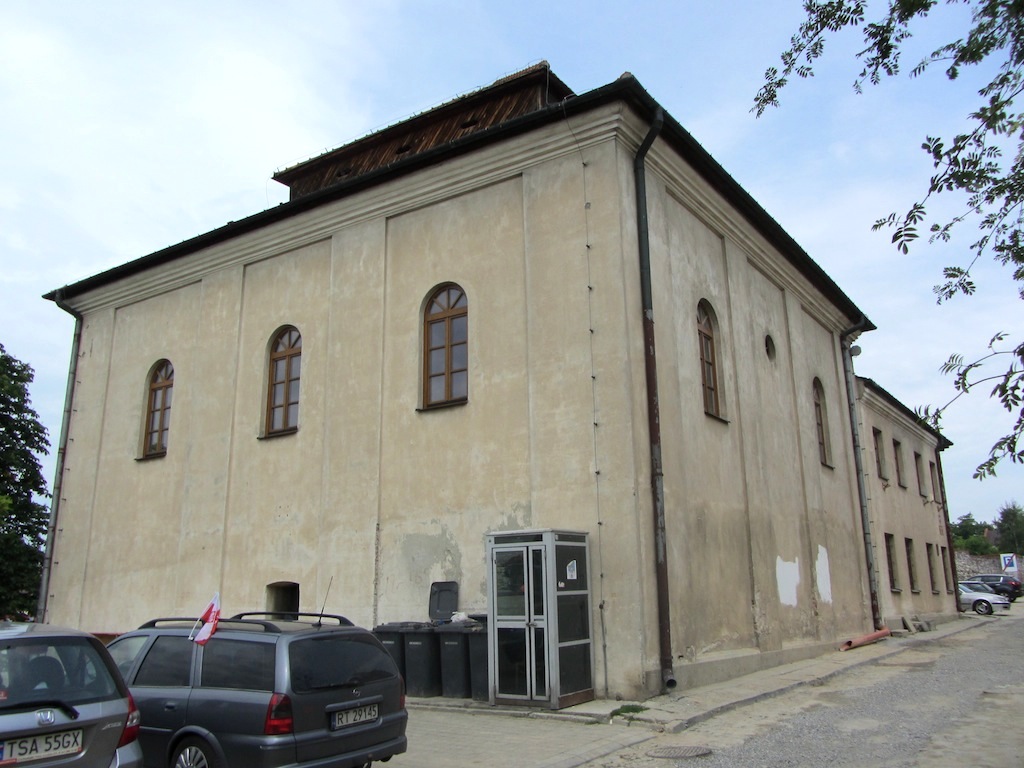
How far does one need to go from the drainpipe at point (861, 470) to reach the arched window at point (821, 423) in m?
1.88

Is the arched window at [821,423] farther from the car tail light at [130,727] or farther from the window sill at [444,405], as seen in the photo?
the car tail light at [130,727]

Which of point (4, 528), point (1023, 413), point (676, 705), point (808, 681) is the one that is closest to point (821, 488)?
point (808, 681)

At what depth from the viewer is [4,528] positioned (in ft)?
74.9

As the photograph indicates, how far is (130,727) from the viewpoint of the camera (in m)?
5.32

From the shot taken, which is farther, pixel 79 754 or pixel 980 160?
pixel 980 160

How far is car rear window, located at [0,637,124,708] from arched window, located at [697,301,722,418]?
10186 millimetres

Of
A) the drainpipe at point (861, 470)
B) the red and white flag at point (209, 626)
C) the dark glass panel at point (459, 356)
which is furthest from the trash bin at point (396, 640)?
the drainpipe at point (861, 470)

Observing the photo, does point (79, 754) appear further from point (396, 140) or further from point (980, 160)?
point (396, 140)

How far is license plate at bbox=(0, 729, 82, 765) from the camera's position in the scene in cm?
466

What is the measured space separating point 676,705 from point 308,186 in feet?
44.5

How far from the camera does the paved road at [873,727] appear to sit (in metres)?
7.73

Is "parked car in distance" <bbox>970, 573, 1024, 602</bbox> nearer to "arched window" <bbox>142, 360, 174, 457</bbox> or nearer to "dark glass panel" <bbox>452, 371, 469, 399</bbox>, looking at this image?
"dark glass panel" <bbox>452, 371, 469, 399</bbox>

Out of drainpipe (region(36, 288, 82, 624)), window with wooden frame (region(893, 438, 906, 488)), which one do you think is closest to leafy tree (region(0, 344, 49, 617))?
drainpipe (region(36, 288, 82, 624))

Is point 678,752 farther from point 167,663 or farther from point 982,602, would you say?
point 982,602
